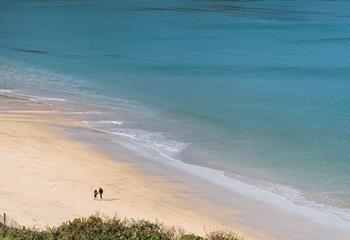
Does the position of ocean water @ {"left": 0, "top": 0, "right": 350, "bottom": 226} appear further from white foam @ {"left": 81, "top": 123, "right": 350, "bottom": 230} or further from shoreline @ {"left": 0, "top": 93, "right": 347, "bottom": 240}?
shoreline @ {"left": 0, "top": 93, "right": 347, "bottom": 240}

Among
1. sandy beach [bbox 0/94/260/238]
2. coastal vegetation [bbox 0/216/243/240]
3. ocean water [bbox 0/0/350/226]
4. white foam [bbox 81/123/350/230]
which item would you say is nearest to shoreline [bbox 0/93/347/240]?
sandy beach [bbox 0/94/260/238]

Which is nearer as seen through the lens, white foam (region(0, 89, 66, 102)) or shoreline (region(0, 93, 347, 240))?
shoreline (region(0, 93, 347, 240))

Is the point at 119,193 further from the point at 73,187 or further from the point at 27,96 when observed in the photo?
the point at 27,96

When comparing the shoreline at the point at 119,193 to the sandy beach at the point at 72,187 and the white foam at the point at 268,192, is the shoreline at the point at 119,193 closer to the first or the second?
the sandy beach at the point at 72,187

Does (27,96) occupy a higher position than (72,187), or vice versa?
(27,96)

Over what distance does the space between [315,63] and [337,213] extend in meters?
33.4

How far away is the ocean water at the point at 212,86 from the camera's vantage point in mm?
28953

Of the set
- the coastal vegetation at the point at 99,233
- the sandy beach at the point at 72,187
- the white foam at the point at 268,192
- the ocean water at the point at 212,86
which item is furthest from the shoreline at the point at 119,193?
the coastal vegetation at the point at 99,233

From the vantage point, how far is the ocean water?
95.0 ft

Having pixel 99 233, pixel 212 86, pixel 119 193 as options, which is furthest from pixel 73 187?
pixel 212 86

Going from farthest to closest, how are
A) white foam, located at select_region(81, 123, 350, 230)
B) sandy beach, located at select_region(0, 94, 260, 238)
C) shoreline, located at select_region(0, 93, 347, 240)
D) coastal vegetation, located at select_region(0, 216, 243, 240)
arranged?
white foam, located at select_region(81, 123, 350, 230), sandy beach, located at select_region(0, 94, 260, 238), shoreline, located at select_region(0, 93, 347, 240), coastal vegetation, located at select_region(0, 216, 243, 240)

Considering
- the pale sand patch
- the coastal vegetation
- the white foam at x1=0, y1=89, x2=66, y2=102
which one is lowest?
the coastal vegetation

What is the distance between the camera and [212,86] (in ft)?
147

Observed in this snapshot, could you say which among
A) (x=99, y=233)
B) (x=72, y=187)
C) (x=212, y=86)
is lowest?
(x=99, y=233)
